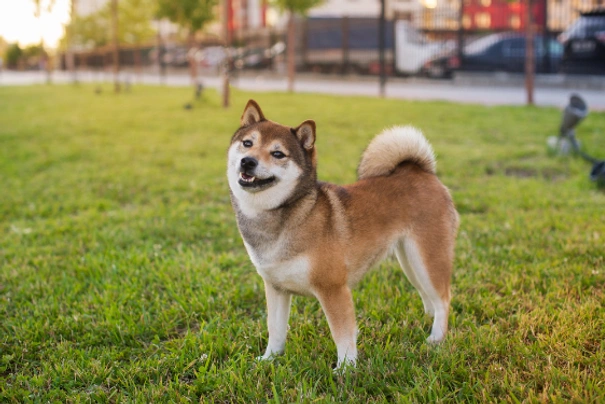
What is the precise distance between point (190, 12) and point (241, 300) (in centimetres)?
2000

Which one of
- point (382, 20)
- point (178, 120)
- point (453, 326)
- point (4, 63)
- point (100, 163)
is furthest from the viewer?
point (4, 63)

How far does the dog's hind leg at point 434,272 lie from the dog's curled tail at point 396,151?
455mm

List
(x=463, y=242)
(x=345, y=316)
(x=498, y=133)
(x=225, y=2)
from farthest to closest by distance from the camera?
(x=225, y=2) → (x=498, y=133) → (x=463, y=242) → (x=345, y=316)

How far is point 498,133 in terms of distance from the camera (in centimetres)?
933

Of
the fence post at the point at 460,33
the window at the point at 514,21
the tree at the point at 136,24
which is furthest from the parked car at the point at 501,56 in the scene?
the tree at the point at 136,24

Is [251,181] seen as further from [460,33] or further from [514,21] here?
[514,21]

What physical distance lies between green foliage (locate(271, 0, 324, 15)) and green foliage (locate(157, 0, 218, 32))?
13.7 ft

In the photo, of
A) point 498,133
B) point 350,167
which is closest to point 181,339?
point 350,167

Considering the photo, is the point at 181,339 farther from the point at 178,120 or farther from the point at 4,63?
the point at 4,63

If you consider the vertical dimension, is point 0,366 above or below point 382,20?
below

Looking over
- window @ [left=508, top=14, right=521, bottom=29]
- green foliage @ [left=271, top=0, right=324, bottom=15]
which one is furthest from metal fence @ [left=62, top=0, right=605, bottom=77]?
window @ [left=508, top=14, right=521, bottom=29]

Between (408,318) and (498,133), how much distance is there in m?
6.92

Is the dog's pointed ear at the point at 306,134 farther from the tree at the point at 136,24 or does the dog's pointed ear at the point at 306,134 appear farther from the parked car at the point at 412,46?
the tree at the point at 136,24

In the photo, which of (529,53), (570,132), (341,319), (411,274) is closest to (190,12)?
(529,53)
